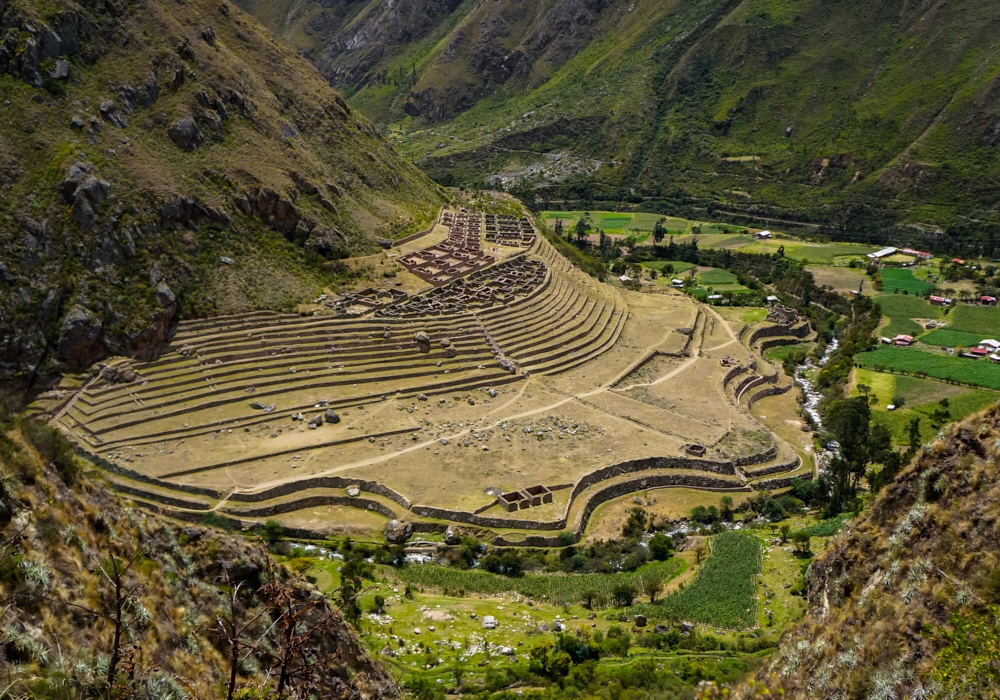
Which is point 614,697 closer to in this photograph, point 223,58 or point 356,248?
point 356,248

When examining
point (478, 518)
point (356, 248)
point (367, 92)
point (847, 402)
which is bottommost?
point (478, 518)

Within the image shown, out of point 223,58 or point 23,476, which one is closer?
point 23,476

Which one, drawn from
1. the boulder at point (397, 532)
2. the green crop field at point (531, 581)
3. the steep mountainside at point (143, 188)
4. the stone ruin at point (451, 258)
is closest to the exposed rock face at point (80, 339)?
the steep mountainside at point (143, 188)

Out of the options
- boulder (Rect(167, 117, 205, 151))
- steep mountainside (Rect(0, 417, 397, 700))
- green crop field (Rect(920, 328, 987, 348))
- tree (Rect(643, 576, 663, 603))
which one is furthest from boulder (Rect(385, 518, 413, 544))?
green crop field (Rect(920, 328, 987, 348))

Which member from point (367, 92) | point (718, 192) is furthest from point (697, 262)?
point (367, 92)

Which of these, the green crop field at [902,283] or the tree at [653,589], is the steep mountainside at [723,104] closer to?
the green crop field at [902,283]
